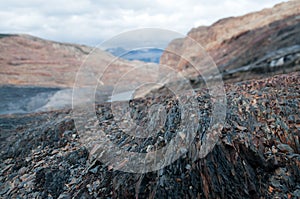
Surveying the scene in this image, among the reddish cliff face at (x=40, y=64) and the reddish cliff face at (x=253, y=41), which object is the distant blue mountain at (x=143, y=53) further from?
the reddish cliff face at (x=40, y=64)

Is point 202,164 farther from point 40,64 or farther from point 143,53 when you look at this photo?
point 40,64

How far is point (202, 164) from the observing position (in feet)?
12.7

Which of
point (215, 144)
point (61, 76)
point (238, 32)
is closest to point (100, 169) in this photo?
point (215, 144)

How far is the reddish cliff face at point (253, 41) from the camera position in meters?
16.8

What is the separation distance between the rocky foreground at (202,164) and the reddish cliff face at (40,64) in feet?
96.3

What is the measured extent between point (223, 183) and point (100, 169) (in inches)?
83.2

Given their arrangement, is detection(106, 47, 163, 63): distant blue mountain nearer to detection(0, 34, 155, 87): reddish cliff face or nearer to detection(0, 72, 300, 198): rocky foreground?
detection(0, 72, 300, 198): rocky foreground

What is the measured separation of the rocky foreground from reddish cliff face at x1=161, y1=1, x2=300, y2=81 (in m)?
2.38

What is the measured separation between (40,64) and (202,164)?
54.8m

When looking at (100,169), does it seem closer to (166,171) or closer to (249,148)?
(166,171)

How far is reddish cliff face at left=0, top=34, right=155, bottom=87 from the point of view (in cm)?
4225

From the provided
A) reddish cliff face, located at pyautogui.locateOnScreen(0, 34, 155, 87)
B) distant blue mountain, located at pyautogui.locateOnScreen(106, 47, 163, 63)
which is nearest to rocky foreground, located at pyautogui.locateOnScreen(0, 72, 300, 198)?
distant blue mountain, located at pyautogui.locateOnScreen(106, 47, 163, 63)

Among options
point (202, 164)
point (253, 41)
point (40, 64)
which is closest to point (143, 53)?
point (202, 164)

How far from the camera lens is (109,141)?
195 inches
